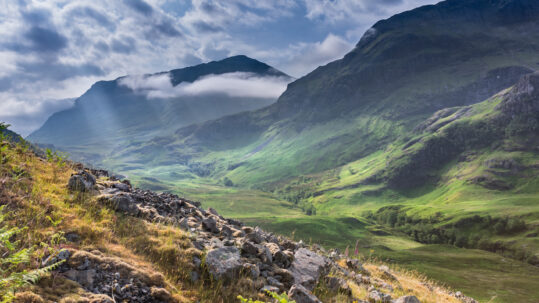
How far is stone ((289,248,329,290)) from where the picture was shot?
37.5 ft

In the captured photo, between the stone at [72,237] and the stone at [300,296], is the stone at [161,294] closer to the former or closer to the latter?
the stone at [72,237]

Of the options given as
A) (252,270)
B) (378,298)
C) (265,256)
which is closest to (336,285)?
(378,298)

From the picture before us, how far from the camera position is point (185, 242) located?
977cm

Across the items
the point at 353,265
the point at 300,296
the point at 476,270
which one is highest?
the point at 300,296

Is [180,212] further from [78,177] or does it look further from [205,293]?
[205,293]

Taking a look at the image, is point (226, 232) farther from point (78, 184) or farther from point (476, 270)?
point (476, 270)

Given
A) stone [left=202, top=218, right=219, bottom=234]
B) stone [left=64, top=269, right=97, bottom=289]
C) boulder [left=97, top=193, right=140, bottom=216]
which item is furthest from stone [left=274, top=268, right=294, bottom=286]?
stone [left=64, top=269, right=97, bottom=289]

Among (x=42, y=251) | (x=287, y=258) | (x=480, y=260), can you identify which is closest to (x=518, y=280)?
(x=480, y=260)

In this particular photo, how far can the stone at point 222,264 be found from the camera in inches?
359

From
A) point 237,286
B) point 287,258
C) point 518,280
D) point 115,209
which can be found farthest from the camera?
point 518,280

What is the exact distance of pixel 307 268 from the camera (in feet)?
40.9

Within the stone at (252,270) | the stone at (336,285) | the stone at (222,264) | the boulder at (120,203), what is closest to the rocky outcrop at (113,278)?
the stone at (222,264)

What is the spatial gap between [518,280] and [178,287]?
188293 mm

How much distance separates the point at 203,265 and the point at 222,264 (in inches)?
24.2
